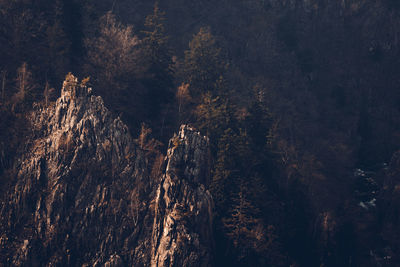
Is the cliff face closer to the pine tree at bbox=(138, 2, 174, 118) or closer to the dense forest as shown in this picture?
the dense forest

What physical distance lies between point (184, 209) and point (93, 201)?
8.89 meters

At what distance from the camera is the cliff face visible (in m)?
40.8

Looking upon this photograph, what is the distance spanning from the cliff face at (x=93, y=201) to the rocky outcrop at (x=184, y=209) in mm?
98

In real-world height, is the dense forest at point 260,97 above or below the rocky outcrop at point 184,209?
above

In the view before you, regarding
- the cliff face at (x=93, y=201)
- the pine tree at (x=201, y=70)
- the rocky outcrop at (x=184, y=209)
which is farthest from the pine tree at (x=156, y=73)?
the cliff face at (x=93, y=201)

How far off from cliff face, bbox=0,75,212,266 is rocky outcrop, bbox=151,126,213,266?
10 centimetres

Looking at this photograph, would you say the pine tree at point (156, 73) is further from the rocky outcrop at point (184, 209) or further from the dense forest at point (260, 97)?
the rocky outcrop at point (184, 209)

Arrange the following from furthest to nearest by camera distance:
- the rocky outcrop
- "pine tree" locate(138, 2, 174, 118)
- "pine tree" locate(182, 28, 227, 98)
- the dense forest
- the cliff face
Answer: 1. "pine tree" locate(182, 28, 227, 98)
2. "pine tree" locate(138, 2, 174, 118)
3. the dense forest
4. the rocky outcrop
5. the cliff face

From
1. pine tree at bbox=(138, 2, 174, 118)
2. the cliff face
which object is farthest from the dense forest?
the cliff face

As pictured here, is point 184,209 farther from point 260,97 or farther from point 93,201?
point 260,97

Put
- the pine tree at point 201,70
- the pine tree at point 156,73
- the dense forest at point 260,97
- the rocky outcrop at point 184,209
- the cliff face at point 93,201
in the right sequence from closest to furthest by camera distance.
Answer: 1. the cliff face at point 93,201
2. the rocky outcrop at point 184,209
3. the dense forest at point 260,97
4. the pine tree at point 156,73
5. the pine tree at point 201,70

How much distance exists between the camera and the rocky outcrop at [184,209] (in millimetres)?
42969

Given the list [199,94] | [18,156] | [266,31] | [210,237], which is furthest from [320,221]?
[266,31]

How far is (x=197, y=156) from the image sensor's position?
4891 centimetres
